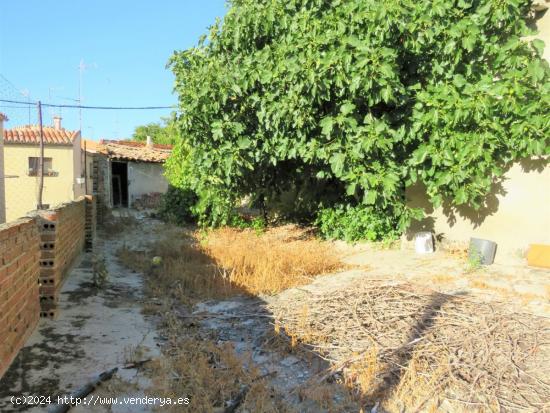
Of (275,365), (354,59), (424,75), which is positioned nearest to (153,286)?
(275,365)

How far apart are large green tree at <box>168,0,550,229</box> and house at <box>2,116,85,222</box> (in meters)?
11.2

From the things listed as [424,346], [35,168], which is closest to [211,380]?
[424,346]

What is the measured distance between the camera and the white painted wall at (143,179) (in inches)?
836

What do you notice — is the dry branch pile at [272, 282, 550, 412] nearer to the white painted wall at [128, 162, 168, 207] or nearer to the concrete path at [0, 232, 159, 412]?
the concrete path at [0, 232, 159, 412]

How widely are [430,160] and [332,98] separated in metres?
1.84

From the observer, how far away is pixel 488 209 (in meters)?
6.75

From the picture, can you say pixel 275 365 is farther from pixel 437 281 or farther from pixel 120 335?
pixel 437 281

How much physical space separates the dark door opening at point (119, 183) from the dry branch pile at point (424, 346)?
19.1 m

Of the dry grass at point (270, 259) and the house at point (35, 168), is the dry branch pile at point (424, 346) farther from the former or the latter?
the house at point (35, 168)

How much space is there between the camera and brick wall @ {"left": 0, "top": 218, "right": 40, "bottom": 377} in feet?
10.0

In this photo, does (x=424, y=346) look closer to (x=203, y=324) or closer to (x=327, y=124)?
(x=203, y=324)

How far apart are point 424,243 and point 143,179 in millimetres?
17528

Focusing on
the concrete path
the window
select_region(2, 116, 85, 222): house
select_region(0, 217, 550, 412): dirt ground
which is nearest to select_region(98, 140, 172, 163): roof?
select_region(2, 116, 85, 222): house

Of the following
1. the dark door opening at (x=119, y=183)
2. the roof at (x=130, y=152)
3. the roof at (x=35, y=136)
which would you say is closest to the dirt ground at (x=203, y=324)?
the roof at (x=35, y=136)
